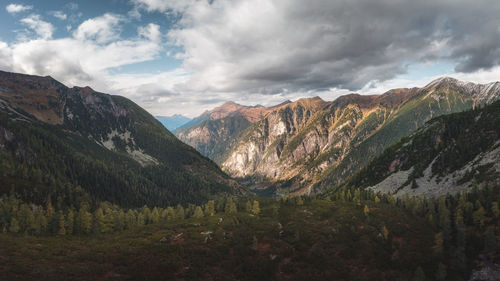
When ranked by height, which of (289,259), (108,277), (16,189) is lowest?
(289,259)

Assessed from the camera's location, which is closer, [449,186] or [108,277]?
[108,277]

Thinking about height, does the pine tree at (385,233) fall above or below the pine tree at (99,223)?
below

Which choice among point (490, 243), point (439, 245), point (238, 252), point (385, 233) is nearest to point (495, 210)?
point (490, 243)

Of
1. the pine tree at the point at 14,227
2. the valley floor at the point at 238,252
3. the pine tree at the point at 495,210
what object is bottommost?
the valley floor at the point at 238,252

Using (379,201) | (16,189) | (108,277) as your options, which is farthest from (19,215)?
(379,201)

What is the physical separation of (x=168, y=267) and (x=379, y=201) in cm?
13596

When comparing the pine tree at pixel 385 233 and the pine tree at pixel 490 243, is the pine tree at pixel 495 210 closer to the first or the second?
the pine tree at pixel 490 243

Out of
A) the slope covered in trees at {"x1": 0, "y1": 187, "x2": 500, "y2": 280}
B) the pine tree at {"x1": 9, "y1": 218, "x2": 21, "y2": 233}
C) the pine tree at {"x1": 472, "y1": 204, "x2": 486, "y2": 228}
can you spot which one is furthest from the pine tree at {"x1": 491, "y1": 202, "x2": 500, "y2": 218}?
the pine tree at {"x1": 9, "y1": 218, "x2": 21, "y2": 233}

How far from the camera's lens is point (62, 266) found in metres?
71.6

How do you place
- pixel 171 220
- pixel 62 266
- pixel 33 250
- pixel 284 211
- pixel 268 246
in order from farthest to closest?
pixel 284 211, pixel 171 220, pixel 268 246, pixel 33 250, pixel 62 266

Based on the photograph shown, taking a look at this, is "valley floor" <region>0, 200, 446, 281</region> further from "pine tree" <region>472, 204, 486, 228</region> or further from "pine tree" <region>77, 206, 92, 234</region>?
"pine tree" <region>472, 204, 486, 228</region>

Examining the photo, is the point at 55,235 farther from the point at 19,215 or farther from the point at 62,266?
the point at 62,266

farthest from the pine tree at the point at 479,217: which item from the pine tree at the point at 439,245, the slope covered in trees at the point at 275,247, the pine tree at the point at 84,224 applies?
the pine tree at the point at 84,224

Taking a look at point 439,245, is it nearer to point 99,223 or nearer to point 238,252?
point 238,252
